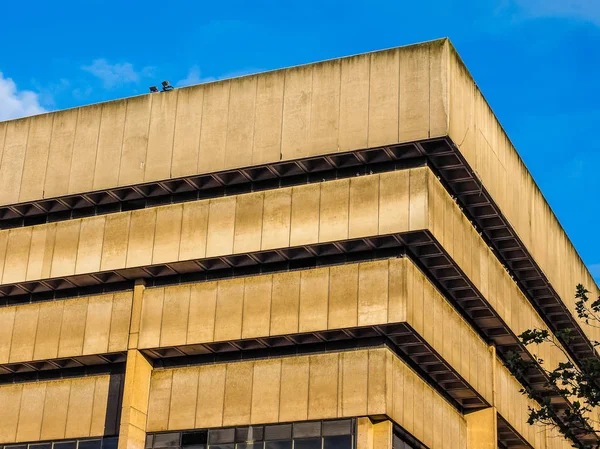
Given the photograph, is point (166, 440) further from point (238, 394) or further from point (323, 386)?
point (323, 386)

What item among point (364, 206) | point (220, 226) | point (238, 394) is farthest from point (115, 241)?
point (364, 206)

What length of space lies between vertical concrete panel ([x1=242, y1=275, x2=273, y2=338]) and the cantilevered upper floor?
4879 mm

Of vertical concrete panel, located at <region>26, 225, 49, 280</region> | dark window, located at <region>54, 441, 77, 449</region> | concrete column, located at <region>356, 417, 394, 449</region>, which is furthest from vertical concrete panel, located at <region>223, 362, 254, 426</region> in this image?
vertical concrete panel, located at <region>26, 225, 49, 280</region>

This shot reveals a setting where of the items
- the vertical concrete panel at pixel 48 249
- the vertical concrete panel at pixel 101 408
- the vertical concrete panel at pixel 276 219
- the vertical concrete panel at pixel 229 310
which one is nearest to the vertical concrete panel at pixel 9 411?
the vertical concrete panel at pixel 101 408

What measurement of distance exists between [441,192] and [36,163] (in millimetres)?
20045

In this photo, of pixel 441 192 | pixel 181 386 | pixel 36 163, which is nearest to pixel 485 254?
pixel 441 192

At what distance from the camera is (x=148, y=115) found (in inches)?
2231

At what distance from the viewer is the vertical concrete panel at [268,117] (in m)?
53.4

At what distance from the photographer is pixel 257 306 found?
2048 inches

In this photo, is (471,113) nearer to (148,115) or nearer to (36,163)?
(148,115)

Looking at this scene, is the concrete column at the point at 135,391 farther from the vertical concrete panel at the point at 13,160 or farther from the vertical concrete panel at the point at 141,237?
the vertical concrete panel at the point at 13,160

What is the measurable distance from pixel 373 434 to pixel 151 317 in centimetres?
1179

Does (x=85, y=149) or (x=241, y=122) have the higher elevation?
(x=85, y=149)

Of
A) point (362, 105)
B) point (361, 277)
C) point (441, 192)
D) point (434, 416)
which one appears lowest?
point (434, 416)
